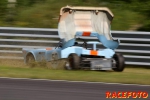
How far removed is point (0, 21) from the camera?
18266 millimetres

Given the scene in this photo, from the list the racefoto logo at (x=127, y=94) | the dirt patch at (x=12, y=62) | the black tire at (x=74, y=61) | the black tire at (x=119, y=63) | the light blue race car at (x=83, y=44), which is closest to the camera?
the racefoto logo at (x=127, y=94)

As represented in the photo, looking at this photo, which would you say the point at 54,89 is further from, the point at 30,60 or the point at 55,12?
the point at 55,12

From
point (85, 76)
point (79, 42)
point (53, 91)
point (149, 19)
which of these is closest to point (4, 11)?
point (79, 42)

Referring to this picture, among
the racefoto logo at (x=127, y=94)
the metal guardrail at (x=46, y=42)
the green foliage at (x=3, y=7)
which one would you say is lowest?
the racefoto logo at (x=127, y=94)

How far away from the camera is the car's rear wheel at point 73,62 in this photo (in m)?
12.5

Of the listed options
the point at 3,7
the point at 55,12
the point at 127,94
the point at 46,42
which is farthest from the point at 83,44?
the point at 3,7

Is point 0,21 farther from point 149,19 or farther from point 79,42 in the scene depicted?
point 149,19

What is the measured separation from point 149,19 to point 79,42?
10.2 feet

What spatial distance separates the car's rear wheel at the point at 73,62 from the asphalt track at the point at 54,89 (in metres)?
1.85

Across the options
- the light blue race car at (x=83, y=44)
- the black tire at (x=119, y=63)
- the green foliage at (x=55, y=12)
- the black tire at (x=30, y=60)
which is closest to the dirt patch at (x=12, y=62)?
the black tire at (x=30, y=60)

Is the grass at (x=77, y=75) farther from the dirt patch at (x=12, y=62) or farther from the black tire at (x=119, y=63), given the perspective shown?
the dirt patch at (x=12, y=62)

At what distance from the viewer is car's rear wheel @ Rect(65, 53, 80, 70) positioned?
1245 centimetres

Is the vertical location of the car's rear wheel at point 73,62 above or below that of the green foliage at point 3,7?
below

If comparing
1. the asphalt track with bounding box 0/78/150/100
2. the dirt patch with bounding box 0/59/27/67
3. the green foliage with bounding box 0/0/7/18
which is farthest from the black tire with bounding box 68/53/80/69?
the green foliage with bounding box 0/0/7/18
